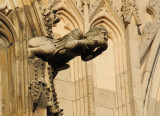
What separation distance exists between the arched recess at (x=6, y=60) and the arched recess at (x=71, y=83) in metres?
3.39

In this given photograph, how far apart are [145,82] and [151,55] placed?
0.65 m

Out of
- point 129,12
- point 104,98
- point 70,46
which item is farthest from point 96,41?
point 129,12

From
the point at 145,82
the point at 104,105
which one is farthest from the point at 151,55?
the point at 104,105

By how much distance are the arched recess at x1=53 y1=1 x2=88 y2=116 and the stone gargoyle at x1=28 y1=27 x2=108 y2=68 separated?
3796 mm

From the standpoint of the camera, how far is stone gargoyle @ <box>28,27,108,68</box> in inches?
464

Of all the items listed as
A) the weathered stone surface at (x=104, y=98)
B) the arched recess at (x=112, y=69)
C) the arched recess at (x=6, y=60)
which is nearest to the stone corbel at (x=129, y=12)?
the arched recess at (x=112, y=69)

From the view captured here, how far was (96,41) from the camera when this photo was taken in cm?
1173

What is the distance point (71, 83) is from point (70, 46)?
13.9 feet

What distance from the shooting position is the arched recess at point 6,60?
474 inches

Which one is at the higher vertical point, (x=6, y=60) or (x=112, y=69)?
(x=112, y=69)

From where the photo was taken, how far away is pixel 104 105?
1636cm

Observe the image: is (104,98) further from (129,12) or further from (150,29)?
(150,29)

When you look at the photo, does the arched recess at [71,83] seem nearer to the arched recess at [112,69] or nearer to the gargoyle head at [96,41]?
the arched recess at [112,69]

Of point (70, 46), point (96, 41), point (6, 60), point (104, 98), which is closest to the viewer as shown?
point (96, 41)
